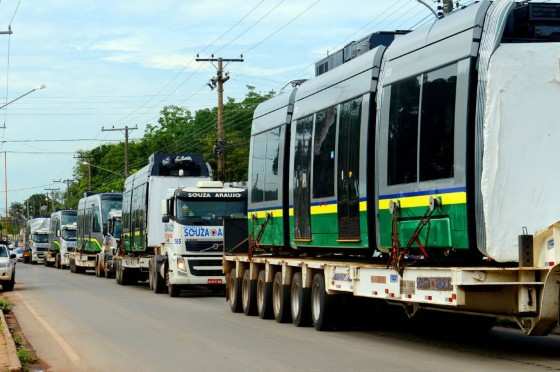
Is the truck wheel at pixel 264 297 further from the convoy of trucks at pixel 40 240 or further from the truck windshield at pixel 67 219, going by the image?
the convoy of trucks at pixel 40 240

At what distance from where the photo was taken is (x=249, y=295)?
928 inches

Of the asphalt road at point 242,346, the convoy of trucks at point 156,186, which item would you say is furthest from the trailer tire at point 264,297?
the convoy of trucks at point 156,186

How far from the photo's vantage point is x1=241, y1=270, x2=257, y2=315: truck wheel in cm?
2342

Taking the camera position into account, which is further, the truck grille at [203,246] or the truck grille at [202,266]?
the truck grille at [202,266]

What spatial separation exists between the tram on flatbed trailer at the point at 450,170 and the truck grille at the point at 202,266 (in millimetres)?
12712

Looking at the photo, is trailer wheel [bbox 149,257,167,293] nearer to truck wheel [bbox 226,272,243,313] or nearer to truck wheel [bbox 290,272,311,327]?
truck wheel [bbox 226,272,243,313]

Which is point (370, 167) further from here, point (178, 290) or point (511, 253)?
point (178, 290)

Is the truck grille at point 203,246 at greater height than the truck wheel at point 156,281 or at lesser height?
greater

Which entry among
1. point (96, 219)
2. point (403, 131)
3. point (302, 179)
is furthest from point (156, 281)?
point (403, 131)

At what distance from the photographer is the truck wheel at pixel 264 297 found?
22250mm

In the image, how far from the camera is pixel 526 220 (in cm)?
1303

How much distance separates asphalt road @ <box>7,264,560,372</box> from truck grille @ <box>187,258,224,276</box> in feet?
20.1

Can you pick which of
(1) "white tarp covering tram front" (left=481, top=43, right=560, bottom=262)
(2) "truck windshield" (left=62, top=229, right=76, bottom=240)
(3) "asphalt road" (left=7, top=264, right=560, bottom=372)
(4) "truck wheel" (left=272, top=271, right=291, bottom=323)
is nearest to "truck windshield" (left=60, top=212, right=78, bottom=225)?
(2) "truck windshield" (left=62, top=229, right=76, bottom=240)

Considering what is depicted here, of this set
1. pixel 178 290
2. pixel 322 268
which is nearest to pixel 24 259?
pixel 178 290
